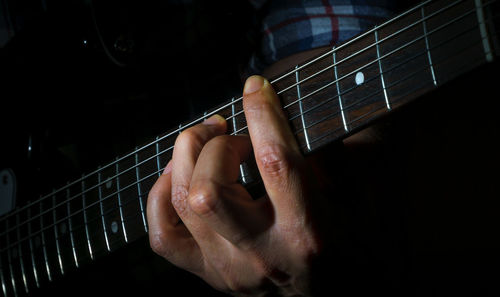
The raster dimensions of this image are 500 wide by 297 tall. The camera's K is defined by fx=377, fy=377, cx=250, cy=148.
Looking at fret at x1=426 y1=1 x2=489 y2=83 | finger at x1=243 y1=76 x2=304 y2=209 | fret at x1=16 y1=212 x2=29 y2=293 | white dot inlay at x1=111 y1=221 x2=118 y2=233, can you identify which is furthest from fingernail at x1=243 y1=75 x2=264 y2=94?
fret at x1=16 y1=212 x2=29 y2=293

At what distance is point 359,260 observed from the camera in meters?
0.62

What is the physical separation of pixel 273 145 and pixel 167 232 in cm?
→ 26

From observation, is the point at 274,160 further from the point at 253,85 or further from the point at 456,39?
the point at 456,39

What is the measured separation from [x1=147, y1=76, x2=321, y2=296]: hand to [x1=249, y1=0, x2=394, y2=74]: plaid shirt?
386mm

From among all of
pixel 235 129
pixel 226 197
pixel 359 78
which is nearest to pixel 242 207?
pixel 226 197

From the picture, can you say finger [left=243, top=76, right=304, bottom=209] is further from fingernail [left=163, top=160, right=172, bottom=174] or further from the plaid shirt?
the plaid shirt

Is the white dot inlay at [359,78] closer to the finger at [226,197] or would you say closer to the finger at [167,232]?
the finger at [226,197]

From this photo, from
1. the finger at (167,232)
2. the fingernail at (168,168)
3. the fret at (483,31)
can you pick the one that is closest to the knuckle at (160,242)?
the finger at (167,232)

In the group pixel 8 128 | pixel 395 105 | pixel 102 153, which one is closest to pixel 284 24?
pixel 395 105

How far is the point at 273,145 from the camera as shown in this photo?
495 mm

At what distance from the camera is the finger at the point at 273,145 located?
0.49 metres

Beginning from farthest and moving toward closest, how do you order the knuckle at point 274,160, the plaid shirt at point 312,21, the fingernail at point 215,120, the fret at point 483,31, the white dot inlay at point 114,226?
the plaid shirt at point 312,21 → the white dot inlay at point 114,226 → the fingernail at point 215,120 → the knuckle at point 274,160 → the fret at point 483,31

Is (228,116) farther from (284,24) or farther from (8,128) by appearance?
→ (8,128)

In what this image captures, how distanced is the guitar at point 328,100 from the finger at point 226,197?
33mm
